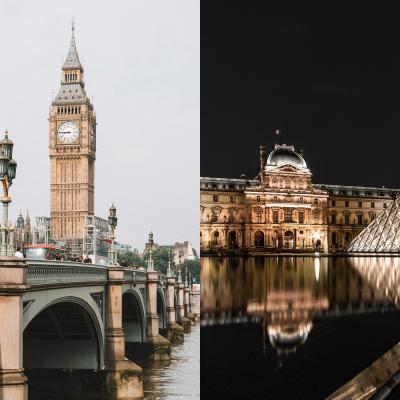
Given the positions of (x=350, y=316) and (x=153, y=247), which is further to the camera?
(x=153, y=247)

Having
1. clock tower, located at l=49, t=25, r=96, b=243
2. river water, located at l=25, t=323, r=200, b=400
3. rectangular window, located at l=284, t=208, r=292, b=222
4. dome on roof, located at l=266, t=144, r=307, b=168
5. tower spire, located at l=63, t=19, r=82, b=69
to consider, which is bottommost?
river water, located at l=25, t=323, r=200, b=400

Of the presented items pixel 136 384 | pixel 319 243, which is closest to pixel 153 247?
pixel 136 384

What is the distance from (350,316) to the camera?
251 inches

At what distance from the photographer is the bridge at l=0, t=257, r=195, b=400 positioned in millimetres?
11969

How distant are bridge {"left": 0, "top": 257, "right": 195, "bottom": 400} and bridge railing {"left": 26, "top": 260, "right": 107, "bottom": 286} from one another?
0.02 meters

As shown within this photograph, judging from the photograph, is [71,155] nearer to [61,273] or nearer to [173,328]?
[173,328]

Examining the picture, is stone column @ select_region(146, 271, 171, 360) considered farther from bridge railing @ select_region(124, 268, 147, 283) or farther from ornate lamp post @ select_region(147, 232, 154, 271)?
ornate lamp post @ select_region(147, 232, 154, 271)

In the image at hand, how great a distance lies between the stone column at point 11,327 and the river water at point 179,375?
14.2 feet

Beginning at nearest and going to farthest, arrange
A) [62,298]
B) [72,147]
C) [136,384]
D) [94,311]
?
[62,298], [94,311], [136,384], [72,147]

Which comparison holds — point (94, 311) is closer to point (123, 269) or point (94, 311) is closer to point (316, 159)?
point (123, 269)

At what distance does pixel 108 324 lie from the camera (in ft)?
43.5

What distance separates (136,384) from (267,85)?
843cm

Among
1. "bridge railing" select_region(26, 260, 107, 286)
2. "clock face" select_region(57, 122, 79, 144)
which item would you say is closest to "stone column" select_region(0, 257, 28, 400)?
"bridge railing" select_region(26, 260, 107, 286)

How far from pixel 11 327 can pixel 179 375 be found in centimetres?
550
